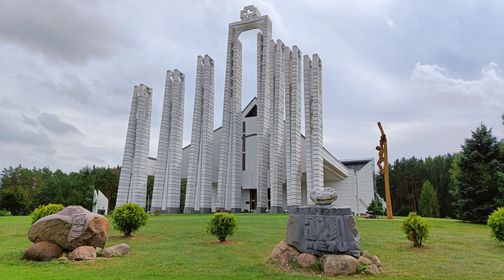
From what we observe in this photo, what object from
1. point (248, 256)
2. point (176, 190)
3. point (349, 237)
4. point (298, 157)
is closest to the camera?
point (349, 237)

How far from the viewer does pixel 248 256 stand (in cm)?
927

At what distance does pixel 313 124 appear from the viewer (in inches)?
1088

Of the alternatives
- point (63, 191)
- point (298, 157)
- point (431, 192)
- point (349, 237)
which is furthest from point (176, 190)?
point (431, 192)

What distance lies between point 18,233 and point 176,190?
709 inches

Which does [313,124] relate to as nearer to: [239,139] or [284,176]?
[284,176]

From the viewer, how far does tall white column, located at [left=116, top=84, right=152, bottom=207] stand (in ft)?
105

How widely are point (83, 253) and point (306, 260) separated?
5.42 m

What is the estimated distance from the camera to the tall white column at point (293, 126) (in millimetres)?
27328

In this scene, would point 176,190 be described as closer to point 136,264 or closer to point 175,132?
point 175,132

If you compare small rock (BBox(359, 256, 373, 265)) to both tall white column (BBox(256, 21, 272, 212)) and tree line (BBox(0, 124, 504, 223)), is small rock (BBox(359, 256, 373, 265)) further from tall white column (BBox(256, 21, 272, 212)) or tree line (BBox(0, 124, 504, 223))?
tall white column (BBox(256, 21, 272, 212))

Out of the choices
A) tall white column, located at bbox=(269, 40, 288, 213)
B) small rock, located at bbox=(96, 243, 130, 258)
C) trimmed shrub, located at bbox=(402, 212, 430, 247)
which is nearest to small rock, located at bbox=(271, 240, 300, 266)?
small rock, located at bbox=(96, 243, 130, 258)

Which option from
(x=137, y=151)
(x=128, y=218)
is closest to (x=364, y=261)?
(x=128, y=218)

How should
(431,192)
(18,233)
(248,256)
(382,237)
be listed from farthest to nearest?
(431,192)
(18,233)
(382,237)
(248,256)

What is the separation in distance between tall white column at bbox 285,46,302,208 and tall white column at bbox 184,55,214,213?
7.58 meters
